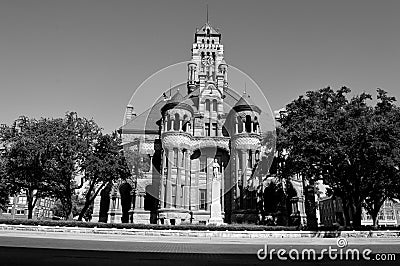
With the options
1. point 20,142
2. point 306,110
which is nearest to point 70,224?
point 20,142

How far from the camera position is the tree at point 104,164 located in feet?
139

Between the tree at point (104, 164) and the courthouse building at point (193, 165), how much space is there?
423 cm

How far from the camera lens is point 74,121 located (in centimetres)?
4441

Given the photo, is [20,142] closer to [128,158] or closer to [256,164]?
[128,158]

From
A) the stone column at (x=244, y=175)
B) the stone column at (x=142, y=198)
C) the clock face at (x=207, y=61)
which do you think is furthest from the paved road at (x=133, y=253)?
the clock face at (x=207, y=61)

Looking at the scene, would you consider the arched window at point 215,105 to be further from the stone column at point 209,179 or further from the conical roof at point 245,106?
the stone column at point 209,179

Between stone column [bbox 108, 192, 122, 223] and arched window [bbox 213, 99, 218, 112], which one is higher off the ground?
arched window [bbox 213, 99, 218, 112]

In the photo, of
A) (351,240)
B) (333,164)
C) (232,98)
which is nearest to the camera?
(351,240)

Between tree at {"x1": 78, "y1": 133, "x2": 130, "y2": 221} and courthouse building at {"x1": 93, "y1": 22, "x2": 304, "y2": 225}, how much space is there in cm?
423

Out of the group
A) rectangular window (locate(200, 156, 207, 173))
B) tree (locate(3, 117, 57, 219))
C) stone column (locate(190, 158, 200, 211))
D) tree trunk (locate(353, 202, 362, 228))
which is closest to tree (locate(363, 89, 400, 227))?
tree trunk (locate(353, 202, 362, 228))

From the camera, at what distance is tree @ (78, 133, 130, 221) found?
42281mm

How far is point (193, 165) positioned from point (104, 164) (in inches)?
743

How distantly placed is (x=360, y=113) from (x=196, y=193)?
1130 inches

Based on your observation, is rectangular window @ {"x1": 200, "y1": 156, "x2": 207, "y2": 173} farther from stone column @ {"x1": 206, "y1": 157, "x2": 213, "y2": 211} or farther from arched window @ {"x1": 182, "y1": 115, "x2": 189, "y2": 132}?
arched window @ {"x1": 182, "y1": 115, "x2": 189, "y2": 132}
